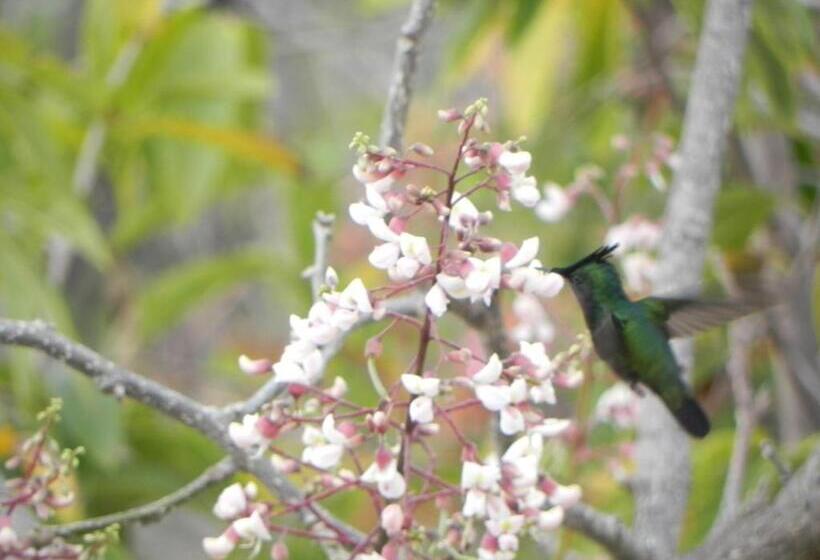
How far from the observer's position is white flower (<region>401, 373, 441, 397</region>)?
1246 millimetres

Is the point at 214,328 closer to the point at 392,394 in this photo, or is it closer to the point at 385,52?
the point at 385,52

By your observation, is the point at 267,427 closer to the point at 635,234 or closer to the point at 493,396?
the point at 493,396

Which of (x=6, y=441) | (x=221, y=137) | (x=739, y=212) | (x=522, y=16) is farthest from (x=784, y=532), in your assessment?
(x=221, y=137)

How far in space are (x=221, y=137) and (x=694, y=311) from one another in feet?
5.76

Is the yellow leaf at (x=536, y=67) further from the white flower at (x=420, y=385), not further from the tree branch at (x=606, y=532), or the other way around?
the white flower at (x=420, y=385)

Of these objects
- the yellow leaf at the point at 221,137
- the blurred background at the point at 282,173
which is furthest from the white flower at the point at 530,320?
the yellow leaf at the point at 221,137

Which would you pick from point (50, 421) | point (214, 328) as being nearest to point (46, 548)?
point (50, 421)

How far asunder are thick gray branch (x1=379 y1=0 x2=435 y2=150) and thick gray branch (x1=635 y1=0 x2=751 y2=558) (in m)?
0.61

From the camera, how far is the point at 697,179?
2166 mm

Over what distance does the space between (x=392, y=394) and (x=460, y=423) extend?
2685mm

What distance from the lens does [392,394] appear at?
1.38 m

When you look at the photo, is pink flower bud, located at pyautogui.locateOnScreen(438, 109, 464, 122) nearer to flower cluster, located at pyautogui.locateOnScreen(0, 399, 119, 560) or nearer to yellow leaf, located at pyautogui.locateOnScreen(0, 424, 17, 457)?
flower cluster, located at pyautogui.locateOnScreen(0, 399, 119, 560)

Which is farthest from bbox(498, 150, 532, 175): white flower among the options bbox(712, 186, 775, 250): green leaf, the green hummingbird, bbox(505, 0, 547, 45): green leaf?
bbox(505, 0, 547, 45): green leaf

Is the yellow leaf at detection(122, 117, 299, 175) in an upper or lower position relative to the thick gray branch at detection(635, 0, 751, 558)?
upper
